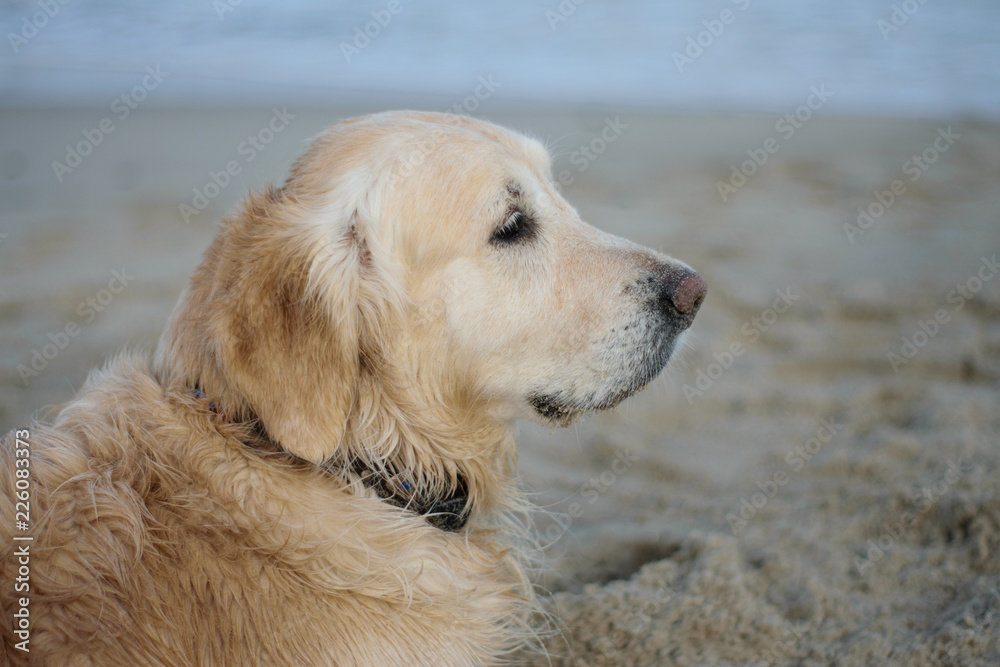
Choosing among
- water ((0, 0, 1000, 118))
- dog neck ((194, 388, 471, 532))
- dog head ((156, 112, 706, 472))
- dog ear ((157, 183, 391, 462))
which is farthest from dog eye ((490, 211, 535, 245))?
water ((0, 0, 1000, 118))

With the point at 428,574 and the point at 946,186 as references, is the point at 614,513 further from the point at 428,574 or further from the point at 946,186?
the point at 946,186

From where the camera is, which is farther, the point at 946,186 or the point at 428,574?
the point at 946,186

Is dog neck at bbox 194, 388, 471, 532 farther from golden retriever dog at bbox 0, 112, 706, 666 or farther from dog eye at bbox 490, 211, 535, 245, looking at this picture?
dog eye at bbox 490, 211, 535, 245

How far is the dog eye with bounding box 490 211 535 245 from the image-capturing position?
93.2 inches

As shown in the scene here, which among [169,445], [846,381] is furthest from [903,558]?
[169,445]

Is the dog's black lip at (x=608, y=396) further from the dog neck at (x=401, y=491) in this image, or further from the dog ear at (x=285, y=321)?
the dog ear at (x=285, y=321)

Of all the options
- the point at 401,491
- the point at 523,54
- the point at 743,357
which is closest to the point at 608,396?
the point at 401,491

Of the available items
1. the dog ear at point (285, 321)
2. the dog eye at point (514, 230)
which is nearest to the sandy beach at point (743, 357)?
the dog eye at point (514, 230)

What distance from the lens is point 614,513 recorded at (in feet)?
11.2

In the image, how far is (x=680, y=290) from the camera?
2404 millimetres

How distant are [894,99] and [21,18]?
1120 cm

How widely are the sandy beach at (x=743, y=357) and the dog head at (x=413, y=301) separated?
604 mm

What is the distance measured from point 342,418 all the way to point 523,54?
9283 mm

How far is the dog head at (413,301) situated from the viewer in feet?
6.63
